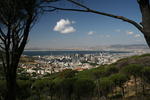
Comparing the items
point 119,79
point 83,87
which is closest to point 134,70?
point 119,79

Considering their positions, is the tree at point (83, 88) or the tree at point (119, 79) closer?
the tree at point (83, 88)

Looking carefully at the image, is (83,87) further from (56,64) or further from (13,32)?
(56,64)

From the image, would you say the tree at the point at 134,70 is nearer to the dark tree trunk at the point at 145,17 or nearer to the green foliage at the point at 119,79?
the green foliage at the point at 119,79

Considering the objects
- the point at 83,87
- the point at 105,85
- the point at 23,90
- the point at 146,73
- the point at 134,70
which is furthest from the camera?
the point at 134,70

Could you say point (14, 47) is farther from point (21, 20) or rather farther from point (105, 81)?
point (105, 81)

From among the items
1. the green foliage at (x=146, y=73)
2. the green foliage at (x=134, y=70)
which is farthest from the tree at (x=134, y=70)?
the green foliage at (x=146, y=73)

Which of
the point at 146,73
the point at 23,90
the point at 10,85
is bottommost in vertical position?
the point at 23,90

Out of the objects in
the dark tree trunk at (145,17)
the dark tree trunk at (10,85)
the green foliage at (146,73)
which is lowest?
the green foliage at (146,73)

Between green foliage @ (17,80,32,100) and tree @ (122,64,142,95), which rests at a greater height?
tree @ (122,64,142,95)

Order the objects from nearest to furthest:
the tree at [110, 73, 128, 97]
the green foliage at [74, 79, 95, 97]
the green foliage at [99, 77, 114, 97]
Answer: the green foliage at [74, 79, 95, 97], the green foliage at [99, 77, 114, 97], the tree at [110, 73, 128, 97]

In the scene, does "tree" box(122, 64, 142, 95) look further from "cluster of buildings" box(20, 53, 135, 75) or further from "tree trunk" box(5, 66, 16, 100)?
"tree trunk" box(5, 66, 16, 100)

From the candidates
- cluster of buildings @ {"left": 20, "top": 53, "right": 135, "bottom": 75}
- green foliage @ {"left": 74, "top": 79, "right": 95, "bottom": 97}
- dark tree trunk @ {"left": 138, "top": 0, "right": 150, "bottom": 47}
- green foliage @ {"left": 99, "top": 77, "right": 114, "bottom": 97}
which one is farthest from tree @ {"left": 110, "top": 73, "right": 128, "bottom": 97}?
dark tree trunk @ {"left": 138, "top": 0, "right": 150, "bottom": 47}
